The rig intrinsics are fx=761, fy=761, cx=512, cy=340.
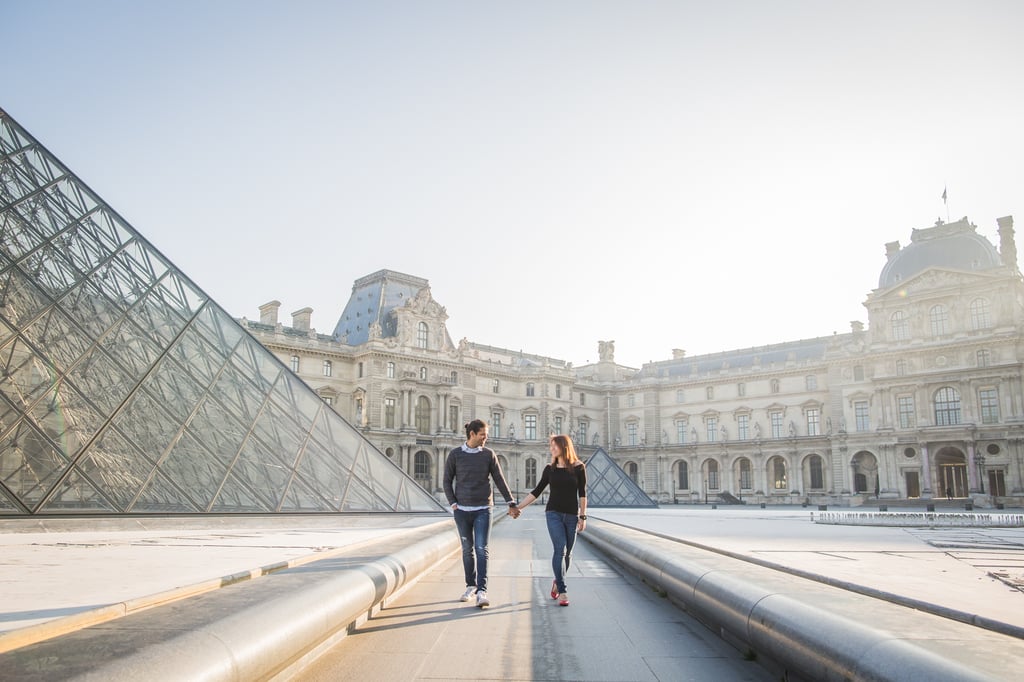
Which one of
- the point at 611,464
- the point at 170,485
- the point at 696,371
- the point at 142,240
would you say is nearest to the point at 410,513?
the point at 170,485

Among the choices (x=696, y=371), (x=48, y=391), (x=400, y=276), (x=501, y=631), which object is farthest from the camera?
(x=696, y=371)

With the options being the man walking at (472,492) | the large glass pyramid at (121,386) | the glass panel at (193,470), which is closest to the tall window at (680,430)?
the large glass pyramid at (121,386)

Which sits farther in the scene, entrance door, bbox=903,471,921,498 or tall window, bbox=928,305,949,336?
tall window, bbox=928,305,949,336

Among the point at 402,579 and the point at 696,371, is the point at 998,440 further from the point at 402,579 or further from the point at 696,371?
the point at 402,579

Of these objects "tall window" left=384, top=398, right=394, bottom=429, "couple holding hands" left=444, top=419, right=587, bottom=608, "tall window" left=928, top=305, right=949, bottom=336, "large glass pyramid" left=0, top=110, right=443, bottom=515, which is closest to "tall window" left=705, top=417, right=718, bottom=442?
"tall window" left=928, top=305, right=949, bottom=336

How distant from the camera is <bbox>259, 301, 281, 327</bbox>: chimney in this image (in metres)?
52.3

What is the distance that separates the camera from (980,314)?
48.8 m

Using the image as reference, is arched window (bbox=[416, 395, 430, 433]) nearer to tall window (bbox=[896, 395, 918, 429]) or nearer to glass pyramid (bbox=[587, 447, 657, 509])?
glass pyramid (bbox=[587, 447, 657, 509])

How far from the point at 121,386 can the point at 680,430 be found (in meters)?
56.9

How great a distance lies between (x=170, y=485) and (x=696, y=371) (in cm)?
5751

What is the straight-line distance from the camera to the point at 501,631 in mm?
5316

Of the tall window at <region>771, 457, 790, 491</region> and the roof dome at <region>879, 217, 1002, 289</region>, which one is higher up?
the roof dome at <region>879, 217, 1002, 289</region>

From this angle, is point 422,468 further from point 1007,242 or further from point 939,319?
point 1007,242

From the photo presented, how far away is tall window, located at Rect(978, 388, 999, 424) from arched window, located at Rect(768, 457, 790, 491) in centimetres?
1619
